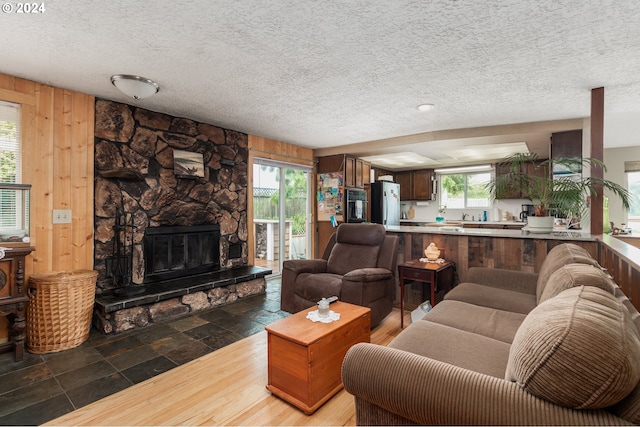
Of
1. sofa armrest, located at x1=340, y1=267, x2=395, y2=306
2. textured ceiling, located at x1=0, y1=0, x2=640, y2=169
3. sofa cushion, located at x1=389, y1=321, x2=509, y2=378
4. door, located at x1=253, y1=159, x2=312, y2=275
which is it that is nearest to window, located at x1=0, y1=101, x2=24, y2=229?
textured ceiling, located at x1=0, y1=0, x2=640, y2=169

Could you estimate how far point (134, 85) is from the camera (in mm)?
2533

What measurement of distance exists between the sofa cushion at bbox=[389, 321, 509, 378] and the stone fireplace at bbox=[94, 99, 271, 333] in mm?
2533

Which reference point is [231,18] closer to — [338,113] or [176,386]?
[338,113]

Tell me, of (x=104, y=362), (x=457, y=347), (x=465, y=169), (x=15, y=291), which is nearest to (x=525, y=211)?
(x=465, y=169)

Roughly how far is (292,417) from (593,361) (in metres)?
1.46

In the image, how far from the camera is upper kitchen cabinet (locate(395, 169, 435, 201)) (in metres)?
7.04

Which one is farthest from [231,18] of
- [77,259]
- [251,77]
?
[77,259]

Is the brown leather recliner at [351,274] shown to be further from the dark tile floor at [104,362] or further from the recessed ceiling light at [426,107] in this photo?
the recessed ceiling light at [426,107]

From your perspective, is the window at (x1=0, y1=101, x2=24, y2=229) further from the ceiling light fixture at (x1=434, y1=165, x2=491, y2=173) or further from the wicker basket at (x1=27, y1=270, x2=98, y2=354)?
the ceiling light fixture at (x1=434, y1=165, x2=491, y2=173)

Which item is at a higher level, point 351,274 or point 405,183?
point 405,183

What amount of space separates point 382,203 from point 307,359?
4.67 metres

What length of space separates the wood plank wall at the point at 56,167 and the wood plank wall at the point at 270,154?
6.38 feet

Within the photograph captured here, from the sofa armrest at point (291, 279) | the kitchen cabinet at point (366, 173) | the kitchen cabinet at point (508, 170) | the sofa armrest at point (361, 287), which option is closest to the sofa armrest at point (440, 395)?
the sofa armrest at point (361, 287)

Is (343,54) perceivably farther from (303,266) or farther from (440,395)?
(440,395)
